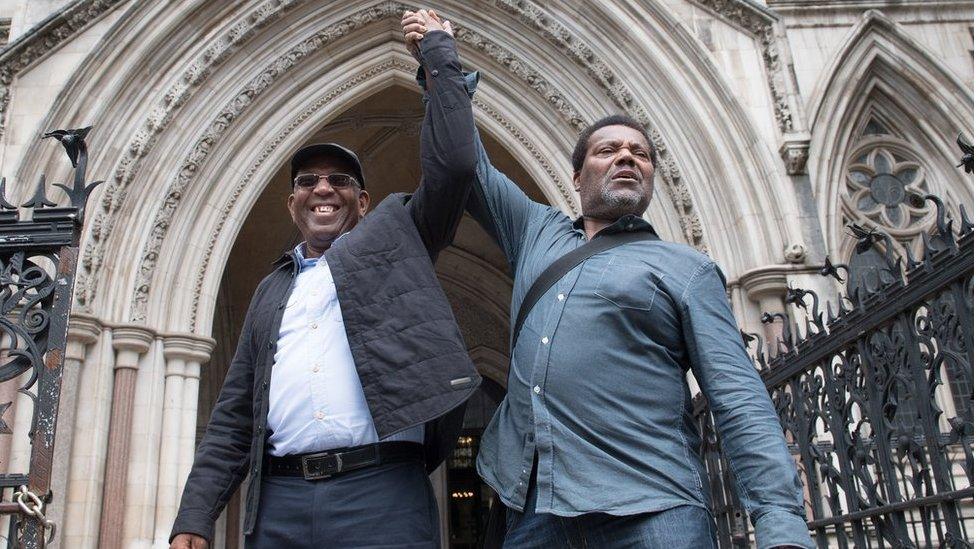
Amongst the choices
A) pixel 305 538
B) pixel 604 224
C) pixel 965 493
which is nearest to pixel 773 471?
pixel 604 224

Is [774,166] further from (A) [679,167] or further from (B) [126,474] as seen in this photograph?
(B) [126,474]

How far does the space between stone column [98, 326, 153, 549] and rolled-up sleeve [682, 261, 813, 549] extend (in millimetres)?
6971

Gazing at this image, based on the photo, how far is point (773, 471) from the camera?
1.61m

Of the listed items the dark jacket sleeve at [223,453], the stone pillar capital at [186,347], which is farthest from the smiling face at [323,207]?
the stone pillar capital at [186,347]

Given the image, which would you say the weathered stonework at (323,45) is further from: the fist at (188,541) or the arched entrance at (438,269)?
the fist at (188,541)

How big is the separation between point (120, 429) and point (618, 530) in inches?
279

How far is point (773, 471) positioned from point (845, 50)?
8.14 m

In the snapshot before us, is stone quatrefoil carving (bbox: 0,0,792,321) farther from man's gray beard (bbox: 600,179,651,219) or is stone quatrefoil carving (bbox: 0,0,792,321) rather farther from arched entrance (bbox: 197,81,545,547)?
man's gray beard (bbox: 600,179,651,219)

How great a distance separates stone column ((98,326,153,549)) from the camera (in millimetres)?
7430

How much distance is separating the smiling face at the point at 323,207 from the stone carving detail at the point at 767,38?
6761 millimetres

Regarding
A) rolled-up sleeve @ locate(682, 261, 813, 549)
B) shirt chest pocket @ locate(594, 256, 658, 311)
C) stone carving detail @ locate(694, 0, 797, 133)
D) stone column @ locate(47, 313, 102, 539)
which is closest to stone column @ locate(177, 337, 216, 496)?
stone column @ locate(47, 313, 102, 539)

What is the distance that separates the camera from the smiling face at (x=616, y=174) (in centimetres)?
202

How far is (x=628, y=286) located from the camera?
184 centimetres

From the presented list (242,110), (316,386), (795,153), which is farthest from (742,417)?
(242,110)
